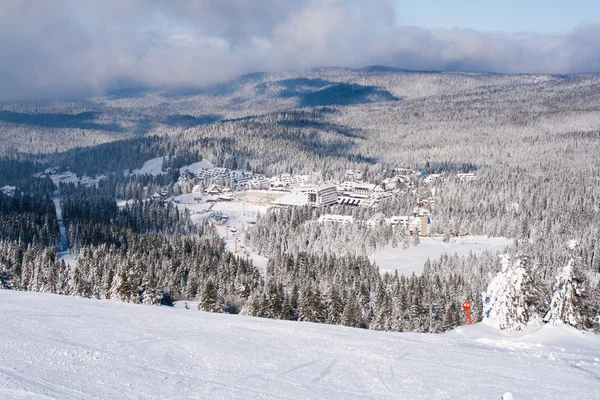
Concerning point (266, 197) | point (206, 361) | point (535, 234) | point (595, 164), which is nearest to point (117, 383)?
point (206, 361)

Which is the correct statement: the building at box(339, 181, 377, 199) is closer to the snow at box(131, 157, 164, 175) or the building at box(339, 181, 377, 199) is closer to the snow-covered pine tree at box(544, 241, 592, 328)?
the snow at box(131, 157, 164, 175)

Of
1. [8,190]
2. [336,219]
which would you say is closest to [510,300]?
[336,219]

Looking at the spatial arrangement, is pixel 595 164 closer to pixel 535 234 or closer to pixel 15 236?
pixel 535 234

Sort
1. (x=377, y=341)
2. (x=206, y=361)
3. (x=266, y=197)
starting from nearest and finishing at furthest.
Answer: (x=206, y=361)
(x=377, y=341)
(x=266, y=197)

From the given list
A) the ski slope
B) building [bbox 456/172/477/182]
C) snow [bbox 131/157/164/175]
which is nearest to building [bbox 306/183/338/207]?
building [bbox 456/172/477/182]

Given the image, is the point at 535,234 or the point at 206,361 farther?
the point at 535,234

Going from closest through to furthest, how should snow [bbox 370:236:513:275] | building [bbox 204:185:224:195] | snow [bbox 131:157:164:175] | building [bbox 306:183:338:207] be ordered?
snow [bbox 370:236:513:275]
building [bbox 306:183:338:207]
building [bbox 204:185:224:195]
snow [bbox 131:157:164:175]

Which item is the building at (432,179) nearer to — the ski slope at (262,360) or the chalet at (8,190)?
the chalet at (8,190)
